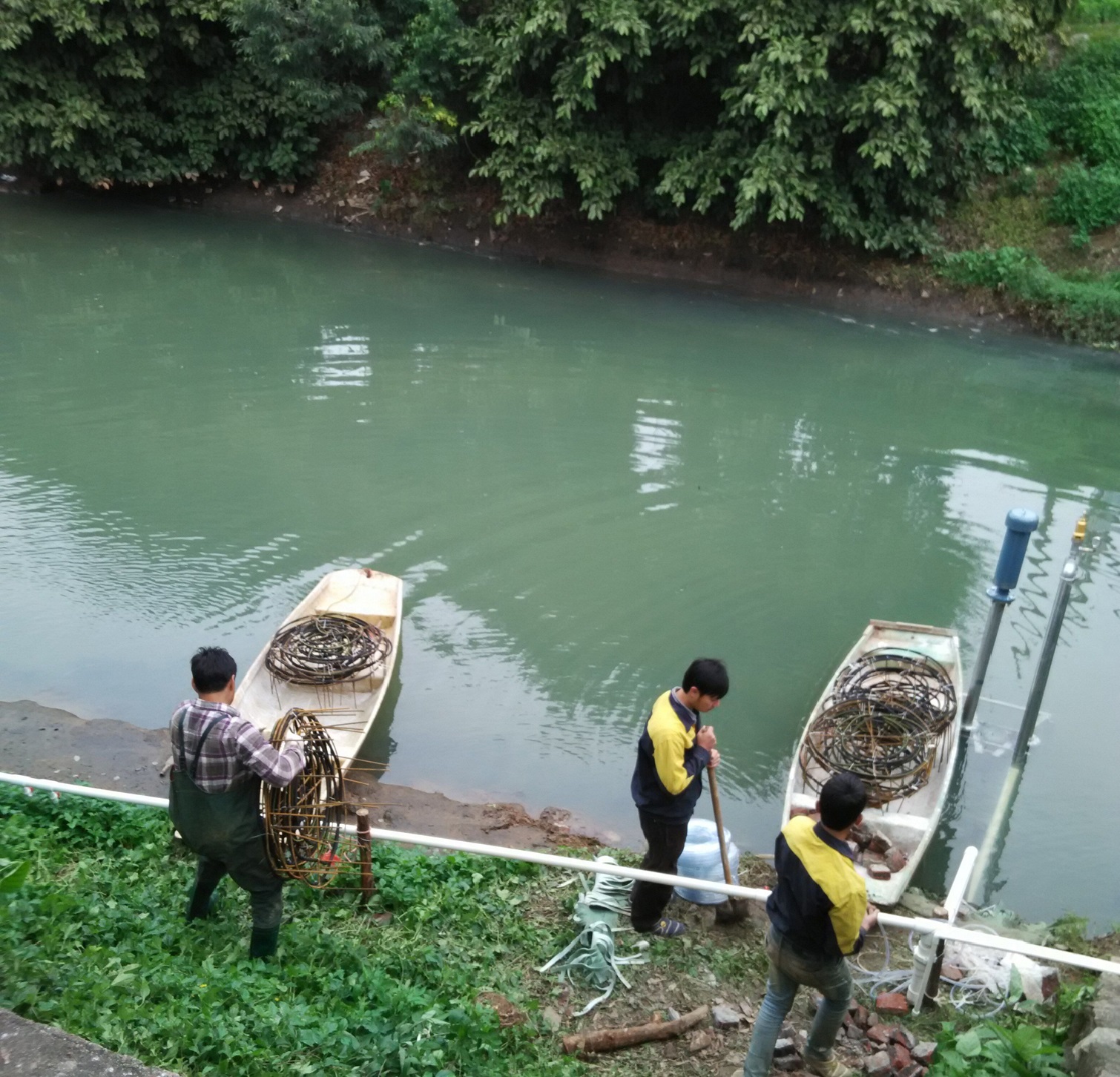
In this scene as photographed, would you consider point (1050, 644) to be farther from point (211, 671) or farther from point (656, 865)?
point (211, 671)

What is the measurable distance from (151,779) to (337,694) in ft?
4.38

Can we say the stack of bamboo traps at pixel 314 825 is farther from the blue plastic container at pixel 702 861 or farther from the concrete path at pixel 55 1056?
the blue plastic container at pixel 702 861

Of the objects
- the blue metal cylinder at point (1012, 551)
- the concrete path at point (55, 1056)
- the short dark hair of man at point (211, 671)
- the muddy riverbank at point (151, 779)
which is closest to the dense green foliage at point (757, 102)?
the blue metal cylinder at point (1012, 551)

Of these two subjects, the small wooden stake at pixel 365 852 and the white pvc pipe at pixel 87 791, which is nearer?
the small wooden stake at pixel 365 852

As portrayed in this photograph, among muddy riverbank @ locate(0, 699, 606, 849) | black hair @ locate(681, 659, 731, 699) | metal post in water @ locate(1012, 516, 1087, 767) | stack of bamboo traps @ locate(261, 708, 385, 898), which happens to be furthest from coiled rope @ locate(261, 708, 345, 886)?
metal post in water @ locate(1012, 516, 1087, 767)

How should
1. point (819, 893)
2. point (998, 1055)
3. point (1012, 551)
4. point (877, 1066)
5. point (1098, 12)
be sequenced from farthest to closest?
point (1098, 12), point (1012, 551), point (877, 1066), point (998, 1055), point (819, 893)

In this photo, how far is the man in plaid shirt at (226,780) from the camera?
439 cm

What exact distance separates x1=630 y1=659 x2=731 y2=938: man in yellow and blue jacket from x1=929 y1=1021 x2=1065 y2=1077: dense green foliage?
1398 mm

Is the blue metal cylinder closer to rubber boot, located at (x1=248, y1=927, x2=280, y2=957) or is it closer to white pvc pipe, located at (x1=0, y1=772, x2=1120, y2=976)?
white pvc pipe, located at (x1=0, y1=772, x2=1120, y2=976)

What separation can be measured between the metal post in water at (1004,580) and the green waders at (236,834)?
490 centimetres

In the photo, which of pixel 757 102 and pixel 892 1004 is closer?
pixel 892 1004

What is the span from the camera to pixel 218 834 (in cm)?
455

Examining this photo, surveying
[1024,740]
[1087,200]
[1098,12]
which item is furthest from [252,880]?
[1098,12]

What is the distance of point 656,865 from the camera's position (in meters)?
5.40
